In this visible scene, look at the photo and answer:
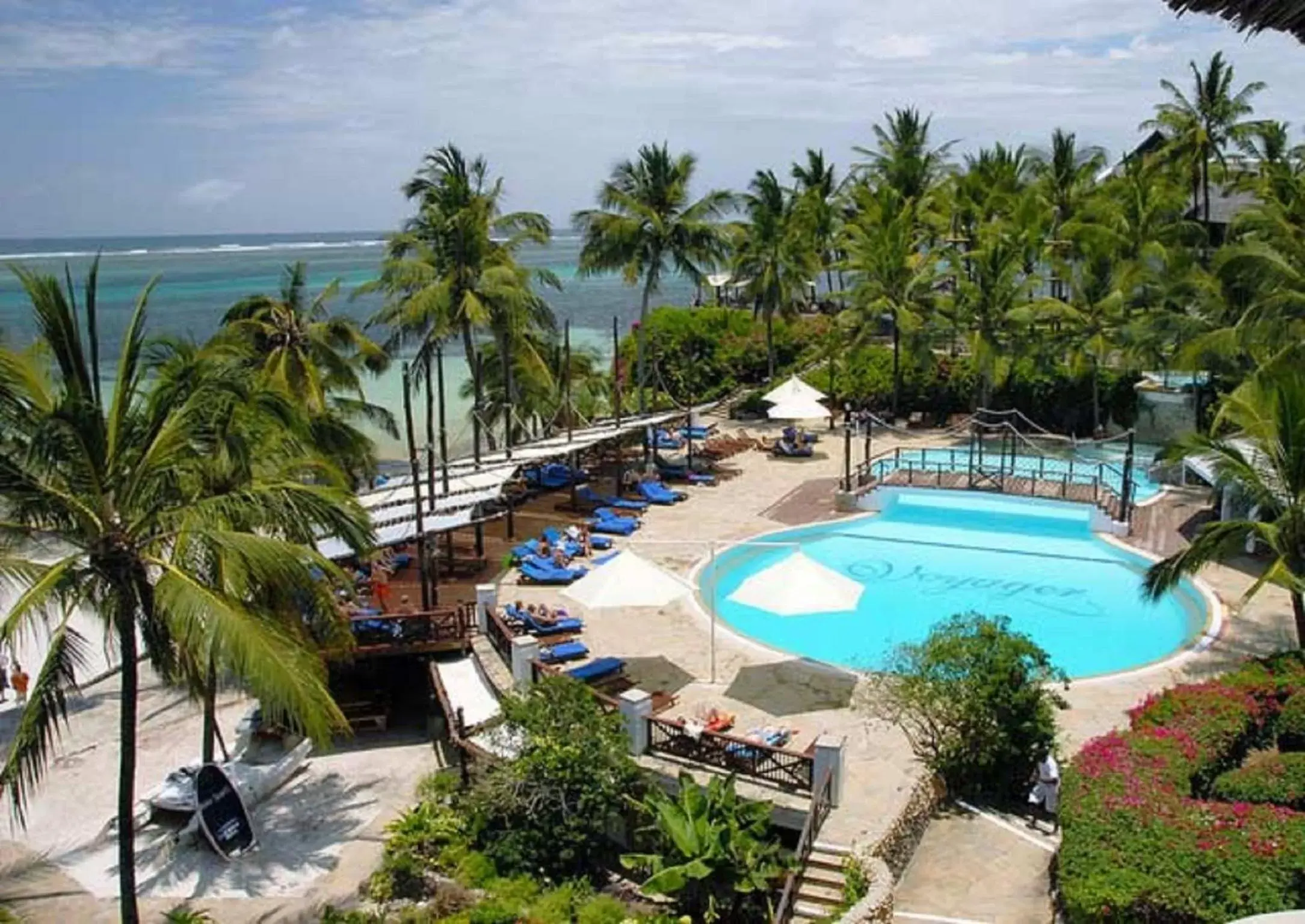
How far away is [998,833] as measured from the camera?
13258 mm

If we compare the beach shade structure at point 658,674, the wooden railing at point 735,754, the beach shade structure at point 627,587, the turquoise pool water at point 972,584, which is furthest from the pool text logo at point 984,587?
the wooden railing at point 735,754

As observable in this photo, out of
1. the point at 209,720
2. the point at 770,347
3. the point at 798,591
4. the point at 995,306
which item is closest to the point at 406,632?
the point at 209,720

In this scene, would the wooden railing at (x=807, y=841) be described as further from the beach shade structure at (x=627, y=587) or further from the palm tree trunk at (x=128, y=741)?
the palm tree trunk at (x=128, y=741)

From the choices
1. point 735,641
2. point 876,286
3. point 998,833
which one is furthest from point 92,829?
point 876,286

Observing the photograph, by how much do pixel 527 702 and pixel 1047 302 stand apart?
23539 mm

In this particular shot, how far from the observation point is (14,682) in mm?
18719

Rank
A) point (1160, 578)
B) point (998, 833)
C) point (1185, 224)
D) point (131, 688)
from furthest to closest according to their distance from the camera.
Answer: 1. point (1185, 224)
2. point (1160, 578)
3. point (998, 833)
4. point (131, 688)

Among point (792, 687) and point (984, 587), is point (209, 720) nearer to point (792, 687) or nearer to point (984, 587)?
point (792, 687)

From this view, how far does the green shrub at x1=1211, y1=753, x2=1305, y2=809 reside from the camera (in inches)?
476

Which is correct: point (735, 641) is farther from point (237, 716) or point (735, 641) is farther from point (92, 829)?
point (92, 829)

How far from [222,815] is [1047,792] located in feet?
35.6

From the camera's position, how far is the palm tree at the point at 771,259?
117 feet

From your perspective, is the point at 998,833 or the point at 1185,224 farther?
the point at 1185,224

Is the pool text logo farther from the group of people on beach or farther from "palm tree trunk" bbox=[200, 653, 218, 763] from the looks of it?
the group of people on beach
